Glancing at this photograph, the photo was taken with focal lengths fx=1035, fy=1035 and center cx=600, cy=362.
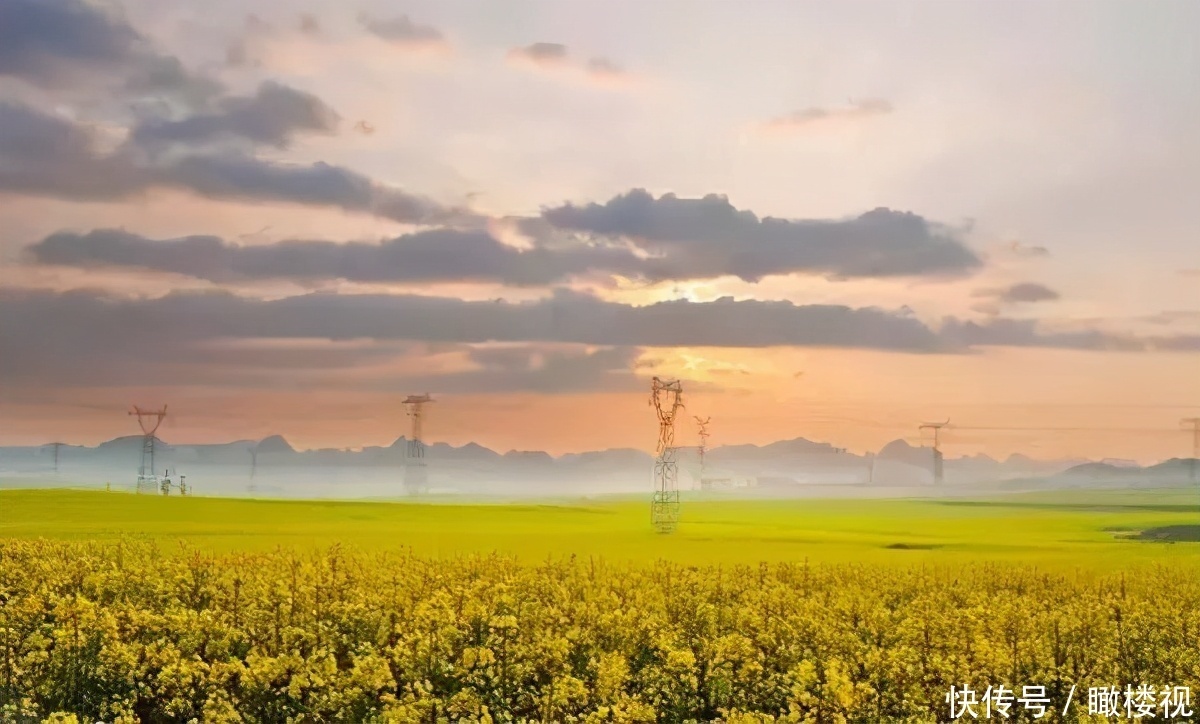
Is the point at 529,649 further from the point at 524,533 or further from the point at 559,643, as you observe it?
the point at 524,533

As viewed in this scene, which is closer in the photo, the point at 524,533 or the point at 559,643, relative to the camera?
the point at 559,643

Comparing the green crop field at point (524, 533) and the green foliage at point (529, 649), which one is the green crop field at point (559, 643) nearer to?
the green foliage at point (529, 649)

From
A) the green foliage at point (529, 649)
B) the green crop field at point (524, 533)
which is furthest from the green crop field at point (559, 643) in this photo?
the green crop field at point (524, 533)

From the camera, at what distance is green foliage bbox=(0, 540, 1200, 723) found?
470 inches

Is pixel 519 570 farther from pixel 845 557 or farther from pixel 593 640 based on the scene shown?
pixel 845 557

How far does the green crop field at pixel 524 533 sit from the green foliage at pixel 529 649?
11.4 m

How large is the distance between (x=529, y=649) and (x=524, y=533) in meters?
37.5

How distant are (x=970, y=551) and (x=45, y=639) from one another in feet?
122

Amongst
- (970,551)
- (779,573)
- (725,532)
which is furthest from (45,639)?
(725,532)

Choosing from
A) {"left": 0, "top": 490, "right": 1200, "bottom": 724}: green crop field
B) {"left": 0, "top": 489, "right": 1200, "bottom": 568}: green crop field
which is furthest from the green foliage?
{"left": 0, "top": 489, "right": 1200, "bottom": 568}: green crop field

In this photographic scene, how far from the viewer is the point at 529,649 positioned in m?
12.9

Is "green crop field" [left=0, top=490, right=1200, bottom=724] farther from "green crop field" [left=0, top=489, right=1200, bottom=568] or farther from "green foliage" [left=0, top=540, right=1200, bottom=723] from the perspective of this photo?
"green crop field" [left=0, top=489, right=1200, bottom=568]

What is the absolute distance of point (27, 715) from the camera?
1316 cm

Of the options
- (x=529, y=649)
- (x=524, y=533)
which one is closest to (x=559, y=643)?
(x=529, y=649)
